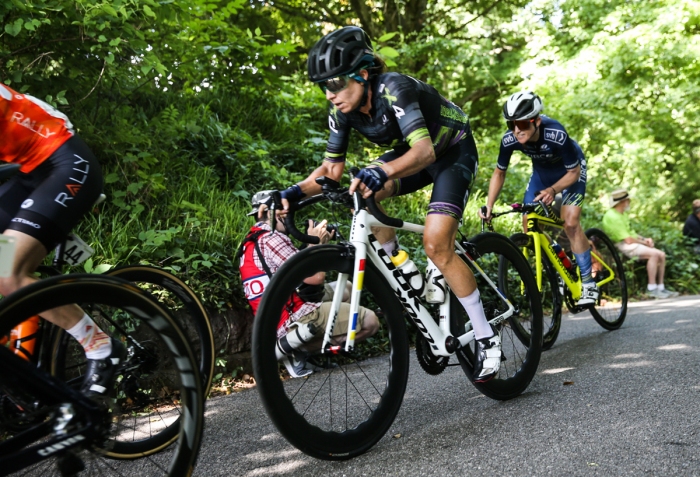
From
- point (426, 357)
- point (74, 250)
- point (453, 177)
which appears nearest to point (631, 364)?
point (426, 357)

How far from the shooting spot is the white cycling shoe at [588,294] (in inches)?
248

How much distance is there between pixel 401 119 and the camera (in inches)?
130

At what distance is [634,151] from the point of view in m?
17.3

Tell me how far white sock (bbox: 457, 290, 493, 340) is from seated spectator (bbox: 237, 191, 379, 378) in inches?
21.4

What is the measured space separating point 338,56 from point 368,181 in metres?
0.73

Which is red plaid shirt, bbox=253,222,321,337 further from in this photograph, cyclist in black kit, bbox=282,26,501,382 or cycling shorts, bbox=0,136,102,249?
cycling shorts, bbox=0,136,102,249

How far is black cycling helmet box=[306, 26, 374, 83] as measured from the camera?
320 centimetres

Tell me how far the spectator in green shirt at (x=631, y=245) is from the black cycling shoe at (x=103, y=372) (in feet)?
31.2

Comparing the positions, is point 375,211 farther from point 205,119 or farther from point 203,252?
point 205,119

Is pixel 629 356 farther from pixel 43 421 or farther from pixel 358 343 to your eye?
pixel 43 421

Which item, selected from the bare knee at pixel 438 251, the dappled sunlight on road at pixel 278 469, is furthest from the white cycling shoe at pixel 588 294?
the dappled sunlight on road at pixel 278 469

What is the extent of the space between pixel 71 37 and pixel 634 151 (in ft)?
52.0

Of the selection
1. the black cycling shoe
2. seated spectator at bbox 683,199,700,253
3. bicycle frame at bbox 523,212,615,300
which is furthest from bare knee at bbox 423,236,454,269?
seated spectator at bbox 683,199,700,253

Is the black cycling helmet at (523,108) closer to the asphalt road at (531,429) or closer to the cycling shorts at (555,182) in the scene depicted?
the cycling shorts at (555,182)
